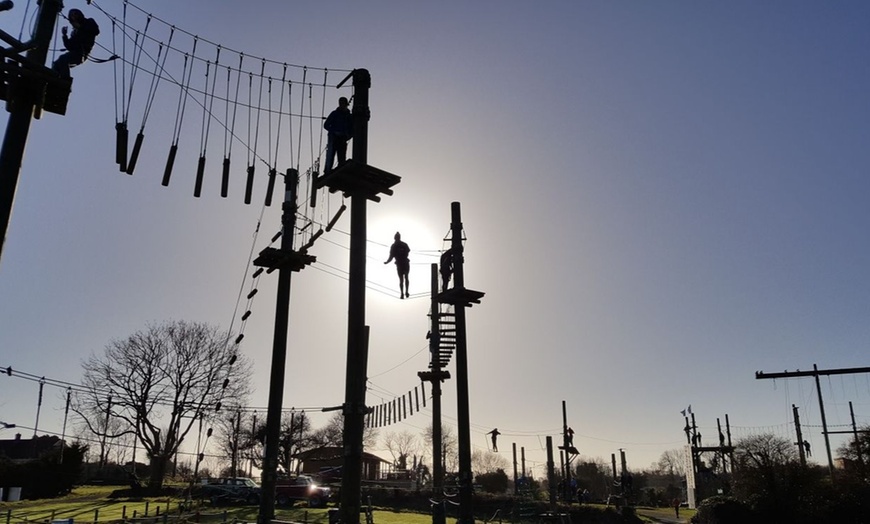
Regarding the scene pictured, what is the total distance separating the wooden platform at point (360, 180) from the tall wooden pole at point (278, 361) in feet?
21.8

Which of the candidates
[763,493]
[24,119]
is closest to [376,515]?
[763,493]

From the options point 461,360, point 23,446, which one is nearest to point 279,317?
point 461,360

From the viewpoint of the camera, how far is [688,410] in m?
48.2

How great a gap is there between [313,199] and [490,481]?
41.2 meters

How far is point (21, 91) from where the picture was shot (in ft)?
24.6

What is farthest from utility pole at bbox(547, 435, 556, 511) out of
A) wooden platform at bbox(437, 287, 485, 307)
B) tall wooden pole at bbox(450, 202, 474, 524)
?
wooden platform at bbox(437, 287, 485, 307)

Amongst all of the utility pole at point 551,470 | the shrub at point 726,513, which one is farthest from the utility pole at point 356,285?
the shrub at point 726,513

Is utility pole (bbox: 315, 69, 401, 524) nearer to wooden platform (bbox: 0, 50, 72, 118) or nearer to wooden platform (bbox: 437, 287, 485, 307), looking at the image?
wooden platform (bbox: 0, 50, 72, 118)

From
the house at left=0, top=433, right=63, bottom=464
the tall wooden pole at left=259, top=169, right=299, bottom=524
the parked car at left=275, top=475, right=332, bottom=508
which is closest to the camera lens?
the tall wooden pole at left=259, top=169, right=299, bottom=524

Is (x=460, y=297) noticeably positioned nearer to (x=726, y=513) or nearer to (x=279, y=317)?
(x=279, y=317)

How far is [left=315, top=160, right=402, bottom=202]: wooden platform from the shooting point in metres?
10.4

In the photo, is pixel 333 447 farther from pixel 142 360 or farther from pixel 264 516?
pixel 264 516

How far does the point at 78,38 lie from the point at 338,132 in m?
4.39

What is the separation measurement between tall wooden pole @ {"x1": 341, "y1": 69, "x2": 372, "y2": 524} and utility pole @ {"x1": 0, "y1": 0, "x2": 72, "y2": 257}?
456 cm
